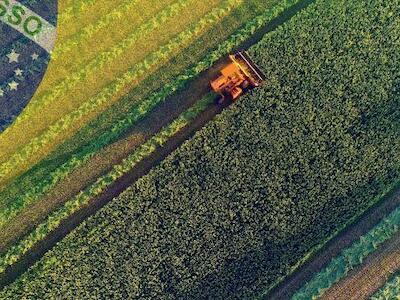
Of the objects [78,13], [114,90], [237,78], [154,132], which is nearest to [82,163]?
[154,132]

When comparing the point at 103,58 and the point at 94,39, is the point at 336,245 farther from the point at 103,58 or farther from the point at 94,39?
the point at 94,39

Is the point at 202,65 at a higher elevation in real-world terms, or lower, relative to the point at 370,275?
higher

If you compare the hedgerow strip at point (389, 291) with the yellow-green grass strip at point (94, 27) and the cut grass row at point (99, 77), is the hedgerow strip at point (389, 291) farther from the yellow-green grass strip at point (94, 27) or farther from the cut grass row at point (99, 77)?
the yellow-green grass strip at point (94, 27)

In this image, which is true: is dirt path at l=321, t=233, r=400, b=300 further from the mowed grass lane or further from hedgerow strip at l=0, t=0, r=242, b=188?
hedgerow strip at l=0, t=0, r=242, b=188

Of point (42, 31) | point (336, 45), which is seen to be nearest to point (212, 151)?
point (336, 45)

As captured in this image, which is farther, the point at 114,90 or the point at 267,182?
the point at 114,90

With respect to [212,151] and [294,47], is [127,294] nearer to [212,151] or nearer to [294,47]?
[212,151]

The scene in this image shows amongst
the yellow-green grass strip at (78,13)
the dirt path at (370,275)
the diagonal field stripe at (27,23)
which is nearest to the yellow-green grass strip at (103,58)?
the diagonal field stripe at (27,23)
